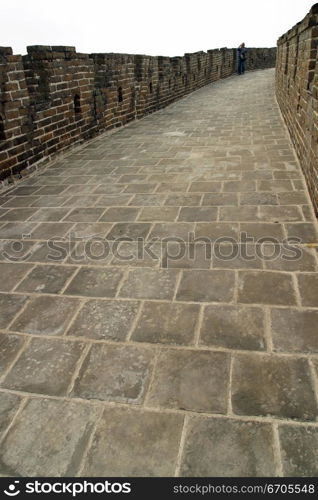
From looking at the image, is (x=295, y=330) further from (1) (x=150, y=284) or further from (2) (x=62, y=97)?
(2) (x=62, y=97)

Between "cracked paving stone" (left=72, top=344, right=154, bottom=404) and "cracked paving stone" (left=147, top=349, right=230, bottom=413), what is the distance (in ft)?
0.25

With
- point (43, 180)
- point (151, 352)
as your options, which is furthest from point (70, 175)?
point (151, 352)

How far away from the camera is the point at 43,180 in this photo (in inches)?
205

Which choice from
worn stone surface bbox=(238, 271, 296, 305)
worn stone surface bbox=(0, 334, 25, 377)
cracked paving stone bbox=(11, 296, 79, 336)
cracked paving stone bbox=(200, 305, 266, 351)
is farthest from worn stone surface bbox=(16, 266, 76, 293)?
worn stone surface bbox=(238, 271, 296, 305)

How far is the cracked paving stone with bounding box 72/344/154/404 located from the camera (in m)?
1.85

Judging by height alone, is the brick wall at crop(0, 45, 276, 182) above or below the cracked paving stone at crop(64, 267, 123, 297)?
above

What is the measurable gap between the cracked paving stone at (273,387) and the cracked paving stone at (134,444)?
35 centimetres

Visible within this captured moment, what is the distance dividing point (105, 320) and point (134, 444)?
91 centimetres

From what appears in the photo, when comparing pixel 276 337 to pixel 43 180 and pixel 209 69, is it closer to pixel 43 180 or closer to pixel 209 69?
pixel 43 180

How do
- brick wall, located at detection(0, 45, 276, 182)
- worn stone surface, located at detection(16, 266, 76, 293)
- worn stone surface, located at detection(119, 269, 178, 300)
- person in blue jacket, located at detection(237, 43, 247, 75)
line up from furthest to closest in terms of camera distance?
1. person in blue jacket, located at detection(237, 43, 247, 75)
2. brick wall, located at detection(0, 45, 276, 182)
3. worn stone surface, located at detection(16, 266, 76, 293)
4. worn stone surface, located at detection(119, 269, 178, 300)

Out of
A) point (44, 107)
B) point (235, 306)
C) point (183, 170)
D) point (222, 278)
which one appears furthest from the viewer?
point (44, 107)

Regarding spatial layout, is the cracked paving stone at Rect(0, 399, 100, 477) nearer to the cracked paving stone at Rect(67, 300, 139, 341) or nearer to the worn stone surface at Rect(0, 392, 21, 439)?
the worn stone surface at Rect(0, 392, 21, 439)

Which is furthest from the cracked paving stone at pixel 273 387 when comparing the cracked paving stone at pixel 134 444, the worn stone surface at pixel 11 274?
the worn stone surface at pixel 11 274

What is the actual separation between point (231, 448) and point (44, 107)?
18.4ft
